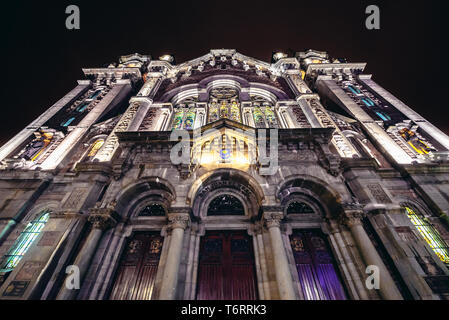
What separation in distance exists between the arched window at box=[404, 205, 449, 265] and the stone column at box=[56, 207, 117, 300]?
475 inches

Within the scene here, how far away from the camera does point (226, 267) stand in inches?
291

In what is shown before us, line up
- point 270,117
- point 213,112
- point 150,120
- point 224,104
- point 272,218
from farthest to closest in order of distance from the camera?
point 224,104 < point 213,112 < point 270,117 < point 150,120 < point 272,218

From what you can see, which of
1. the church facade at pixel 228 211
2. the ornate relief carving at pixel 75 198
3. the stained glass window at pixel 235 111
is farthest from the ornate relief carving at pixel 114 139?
the stained glass window at pixel 235 111

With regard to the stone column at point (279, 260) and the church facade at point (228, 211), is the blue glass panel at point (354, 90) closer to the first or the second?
the church facade at point (228, 211)

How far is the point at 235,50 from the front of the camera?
21.6 meters

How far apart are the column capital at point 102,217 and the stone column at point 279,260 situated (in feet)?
19.4

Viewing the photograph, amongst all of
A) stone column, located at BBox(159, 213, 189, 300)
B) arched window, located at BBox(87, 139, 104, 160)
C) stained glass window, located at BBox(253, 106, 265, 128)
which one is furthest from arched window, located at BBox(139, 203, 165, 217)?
stained glass window, located at BBox(253, 106, 265, 128)

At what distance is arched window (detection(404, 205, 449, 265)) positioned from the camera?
7.14 metres

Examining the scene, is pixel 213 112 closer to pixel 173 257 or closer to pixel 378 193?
pixel 173 257

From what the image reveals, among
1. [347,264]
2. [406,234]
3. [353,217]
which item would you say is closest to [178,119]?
[353,217]

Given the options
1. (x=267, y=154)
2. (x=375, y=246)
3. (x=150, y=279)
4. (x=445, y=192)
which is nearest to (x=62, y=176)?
(x=150, y=279)

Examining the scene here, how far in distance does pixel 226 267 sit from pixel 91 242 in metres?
4.91

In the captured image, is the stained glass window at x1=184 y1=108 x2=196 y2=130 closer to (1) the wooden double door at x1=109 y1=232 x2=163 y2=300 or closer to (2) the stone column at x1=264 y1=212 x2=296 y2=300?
(1) the wooden double door at x1=109 y1=232 x2=163 y2=300

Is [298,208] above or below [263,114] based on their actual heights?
below
